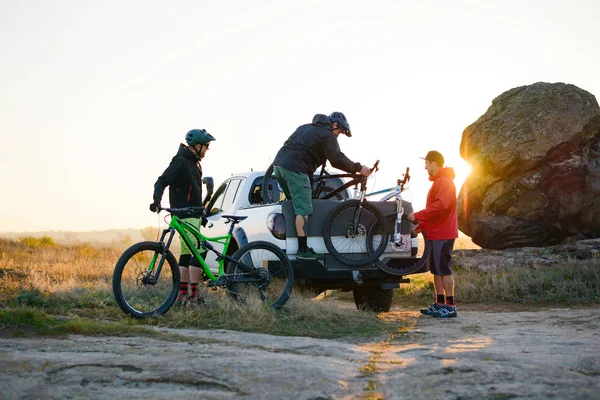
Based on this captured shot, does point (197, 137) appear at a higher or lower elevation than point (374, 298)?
higher

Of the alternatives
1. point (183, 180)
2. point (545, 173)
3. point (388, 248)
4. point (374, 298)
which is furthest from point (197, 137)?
point (545, 173)

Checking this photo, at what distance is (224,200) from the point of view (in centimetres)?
1134

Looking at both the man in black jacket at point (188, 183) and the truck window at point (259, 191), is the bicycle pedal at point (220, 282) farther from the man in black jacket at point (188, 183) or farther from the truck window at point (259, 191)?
the truck window at point (259, 191)

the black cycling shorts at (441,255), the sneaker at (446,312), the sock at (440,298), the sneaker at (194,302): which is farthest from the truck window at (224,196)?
the sneaker at (446,312)

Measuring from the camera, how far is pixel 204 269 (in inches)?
338

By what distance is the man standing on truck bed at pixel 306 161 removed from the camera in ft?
29.2

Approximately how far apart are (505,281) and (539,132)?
175 inches

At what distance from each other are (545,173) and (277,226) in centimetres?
877

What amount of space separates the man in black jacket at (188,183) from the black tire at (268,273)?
624mm

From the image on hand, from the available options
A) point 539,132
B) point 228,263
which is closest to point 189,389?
point 228,263

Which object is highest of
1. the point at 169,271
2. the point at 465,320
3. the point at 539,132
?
the point at 539,132

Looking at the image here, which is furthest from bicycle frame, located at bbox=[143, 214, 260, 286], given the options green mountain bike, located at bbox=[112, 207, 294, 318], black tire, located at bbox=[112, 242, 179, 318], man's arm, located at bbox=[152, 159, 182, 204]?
man's arm, located at bbox=[152, 159, 182, 204]

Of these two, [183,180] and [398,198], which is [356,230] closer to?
[398,198]

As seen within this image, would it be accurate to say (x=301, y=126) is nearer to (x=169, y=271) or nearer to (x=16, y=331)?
(x=169, y=271)
